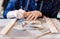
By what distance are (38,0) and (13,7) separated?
0.62 ft

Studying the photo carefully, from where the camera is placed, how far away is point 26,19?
852mm

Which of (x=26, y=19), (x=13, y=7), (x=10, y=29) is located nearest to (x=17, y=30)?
(x=10, y=29)

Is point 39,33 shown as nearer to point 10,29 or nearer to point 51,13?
point 10,29

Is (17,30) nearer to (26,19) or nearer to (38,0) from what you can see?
(26,19)

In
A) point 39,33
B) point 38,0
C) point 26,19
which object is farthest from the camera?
point 38,0

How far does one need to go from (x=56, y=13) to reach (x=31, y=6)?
201 mm

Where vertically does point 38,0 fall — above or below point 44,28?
above

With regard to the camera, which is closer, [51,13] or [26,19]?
[26,19]

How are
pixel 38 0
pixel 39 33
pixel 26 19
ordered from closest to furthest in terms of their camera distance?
pixel 39 33 < pixel 26 19 < pixel 38 0

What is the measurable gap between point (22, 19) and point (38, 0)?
25 cm

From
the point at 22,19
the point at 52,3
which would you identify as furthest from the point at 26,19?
the point at 52,3

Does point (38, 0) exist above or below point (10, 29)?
above

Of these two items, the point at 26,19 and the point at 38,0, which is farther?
the point at 38,0

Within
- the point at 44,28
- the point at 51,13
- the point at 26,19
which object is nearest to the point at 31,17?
the point at 26,19
